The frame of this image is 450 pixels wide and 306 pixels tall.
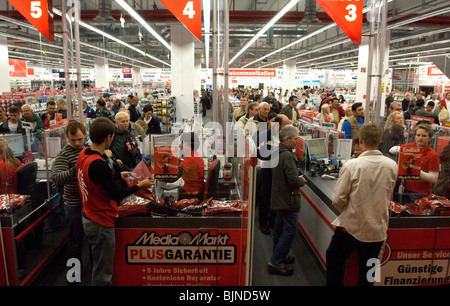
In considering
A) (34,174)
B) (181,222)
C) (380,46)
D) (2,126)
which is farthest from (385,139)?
(2,126)

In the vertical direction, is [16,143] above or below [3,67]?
below

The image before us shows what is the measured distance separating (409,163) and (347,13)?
1965 millimetres

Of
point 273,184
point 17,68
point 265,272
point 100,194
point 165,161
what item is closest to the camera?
point 100,194

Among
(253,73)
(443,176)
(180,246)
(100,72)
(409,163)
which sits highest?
(253,73)

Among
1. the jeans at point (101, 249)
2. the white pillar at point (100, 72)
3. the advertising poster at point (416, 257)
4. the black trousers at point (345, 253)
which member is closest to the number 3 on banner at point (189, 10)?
the jeans at point (101, 249)

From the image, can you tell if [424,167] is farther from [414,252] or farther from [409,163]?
[414,252]

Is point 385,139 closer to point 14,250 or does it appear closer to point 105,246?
point 105,246

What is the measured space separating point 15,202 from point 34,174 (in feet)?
2.08

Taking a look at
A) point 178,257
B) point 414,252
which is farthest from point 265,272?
point 414,252

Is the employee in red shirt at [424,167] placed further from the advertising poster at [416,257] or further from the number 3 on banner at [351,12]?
the number 3 on banner at [351,12]

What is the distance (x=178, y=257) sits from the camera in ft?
10.7

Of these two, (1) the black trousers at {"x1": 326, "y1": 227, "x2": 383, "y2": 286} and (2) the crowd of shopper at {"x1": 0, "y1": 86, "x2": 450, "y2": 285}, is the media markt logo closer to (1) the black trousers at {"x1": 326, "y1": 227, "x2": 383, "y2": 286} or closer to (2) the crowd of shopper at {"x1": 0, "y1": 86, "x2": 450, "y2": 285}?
(2) the crowd of shopper at {"x1": 0, "y1": 86, "x2": 450, "y2": 285}

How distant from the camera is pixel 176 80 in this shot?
477 inches

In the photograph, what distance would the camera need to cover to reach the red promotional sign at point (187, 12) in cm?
421
